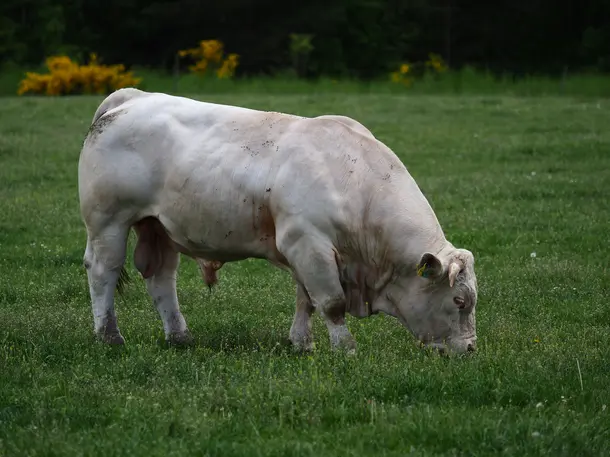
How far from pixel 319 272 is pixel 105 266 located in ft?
5.90

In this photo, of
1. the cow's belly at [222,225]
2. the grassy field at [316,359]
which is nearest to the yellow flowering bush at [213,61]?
the grassy field at [316,359]

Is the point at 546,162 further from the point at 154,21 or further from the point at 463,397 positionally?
the point at 154,21

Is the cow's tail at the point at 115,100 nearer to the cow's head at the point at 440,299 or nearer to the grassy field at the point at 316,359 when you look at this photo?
the grassy field at the point at 316,359

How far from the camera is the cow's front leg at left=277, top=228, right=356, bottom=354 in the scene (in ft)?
25.2

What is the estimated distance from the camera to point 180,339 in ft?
27.9

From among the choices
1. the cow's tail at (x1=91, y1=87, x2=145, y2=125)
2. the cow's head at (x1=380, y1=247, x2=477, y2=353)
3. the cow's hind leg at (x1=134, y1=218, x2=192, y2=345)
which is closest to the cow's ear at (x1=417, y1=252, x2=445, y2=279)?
the cow's head at (x1=380, y1=247, x2=477, y2=353)

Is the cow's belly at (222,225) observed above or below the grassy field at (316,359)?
A: above

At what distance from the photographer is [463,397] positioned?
20.9 ft

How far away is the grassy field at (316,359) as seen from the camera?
5.66 m

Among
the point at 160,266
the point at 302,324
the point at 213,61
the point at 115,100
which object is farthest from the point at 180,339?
the point at 213,61

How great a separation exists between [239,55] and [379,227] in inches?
1384

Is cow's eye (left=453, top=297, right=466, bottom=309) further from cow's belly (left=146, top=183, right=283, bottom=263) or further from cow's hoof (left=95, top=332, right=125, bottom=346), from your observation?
cow's hoof (left=95, top=332, right=125, bottom=346)

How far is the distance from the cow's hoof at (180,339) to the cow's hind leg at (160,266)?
0.06 m

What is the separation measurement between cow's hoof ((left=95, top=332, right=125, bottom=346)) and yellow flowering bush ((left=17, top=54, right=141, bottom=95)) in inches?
927
